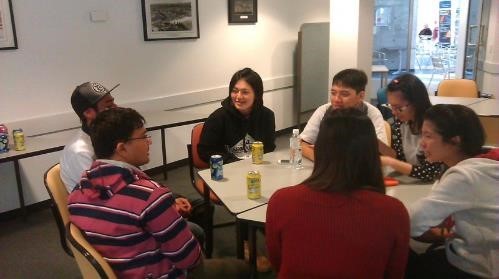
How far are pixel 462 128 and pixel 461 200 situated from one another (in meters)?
0.28

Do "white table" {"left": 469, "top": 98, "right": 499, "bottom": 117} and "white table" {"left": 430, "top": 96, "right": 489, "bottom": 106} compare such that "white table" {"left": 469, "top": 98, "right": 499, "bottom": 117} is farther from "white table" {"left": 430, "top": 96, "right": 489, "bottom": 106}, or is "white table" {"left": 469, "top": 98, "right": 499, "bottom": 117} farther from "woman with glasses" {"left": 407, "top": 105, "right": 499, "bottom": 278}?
"woman with glasses" {"left": 407, "top": 105, "right": 499, "bottom": 278}

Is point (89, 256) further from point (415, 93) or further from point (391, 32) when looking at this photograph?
point (391, 32)

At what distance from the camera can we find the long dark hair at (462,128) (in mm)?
1593

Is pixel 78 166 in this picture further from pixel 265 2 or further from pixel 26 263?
pixel 265 2

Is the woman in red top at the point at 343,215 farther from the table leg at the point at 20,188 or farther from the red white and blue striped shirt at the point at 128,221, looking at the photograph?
the table leg at the point at 20,188

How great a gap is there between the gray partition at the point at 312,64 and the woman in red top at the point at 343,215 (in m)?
4.91

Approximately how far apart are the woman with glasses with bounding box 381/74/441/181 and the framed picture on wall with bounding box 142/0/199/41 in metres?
2.80

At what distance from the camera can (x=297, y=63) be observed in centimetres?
623

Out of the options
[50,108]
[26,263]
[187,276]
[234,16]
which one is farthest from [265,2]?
[187,276]

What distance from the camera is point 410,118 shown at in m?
2.33

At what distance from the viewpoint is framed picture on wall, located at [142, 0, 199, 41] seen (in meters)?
4.38

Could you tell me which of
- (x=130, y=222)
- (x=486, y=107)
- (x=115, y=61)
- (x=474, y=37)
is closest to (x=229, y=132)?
(x=130, y=222)

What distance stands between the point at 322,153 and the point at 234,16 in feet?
13.9

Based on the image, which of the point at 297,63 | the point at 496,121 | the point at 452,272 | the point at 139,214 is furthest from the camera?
the point at 297,63
